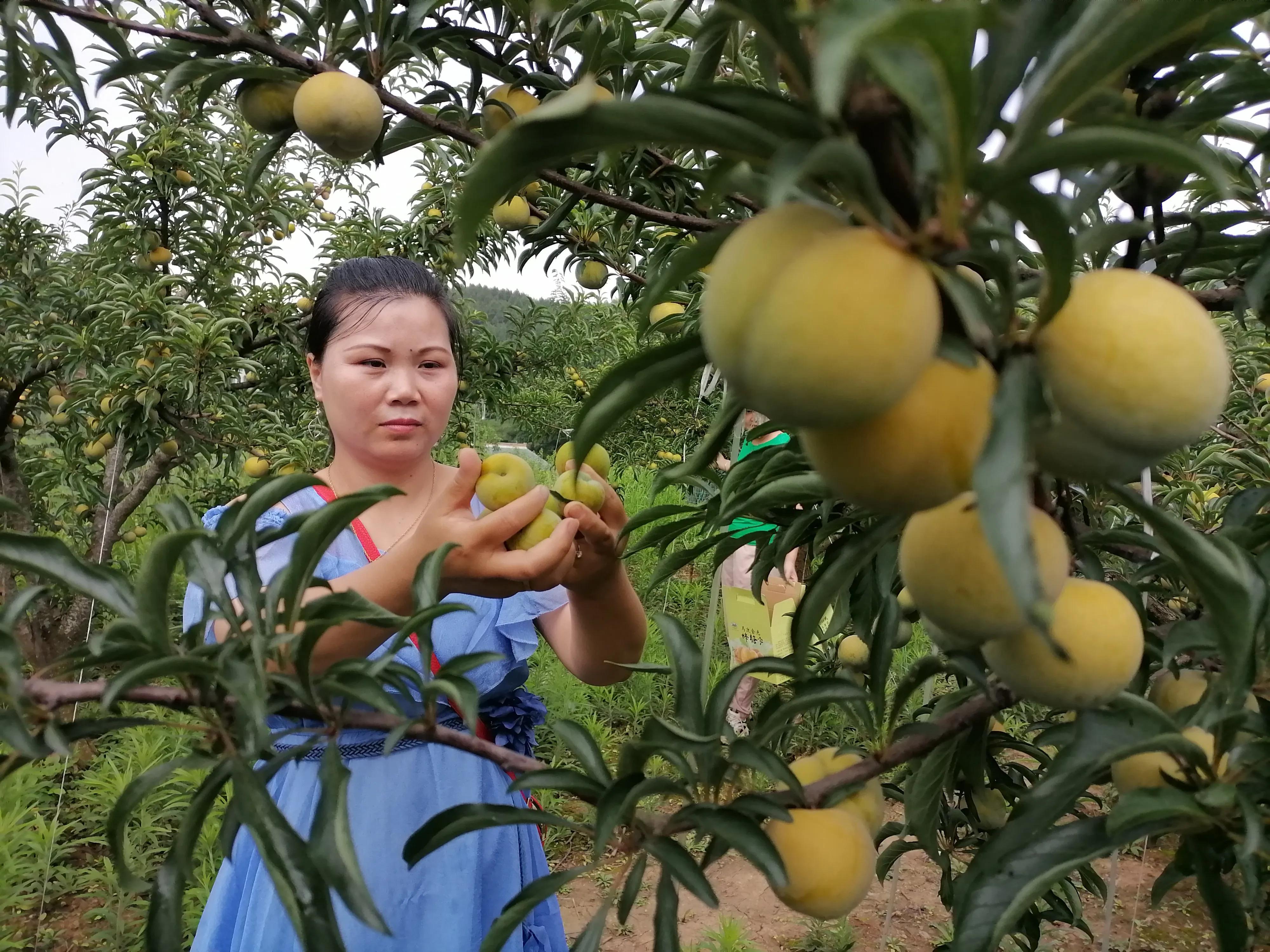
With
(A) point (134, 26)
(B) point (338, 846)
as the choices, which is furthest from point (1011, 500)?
(A) point (134, 26)

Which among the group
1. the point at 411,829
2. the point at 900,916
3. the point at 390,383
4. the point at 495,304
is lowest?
the point at 900,916

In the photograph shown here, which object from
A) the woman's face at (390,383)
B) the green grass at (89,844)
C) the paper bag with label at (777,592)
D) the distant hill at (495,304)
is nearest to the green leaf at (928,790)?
the woman's face at (390,383)

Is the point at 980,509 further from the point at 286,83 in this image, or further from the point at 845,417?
the point at 286,83

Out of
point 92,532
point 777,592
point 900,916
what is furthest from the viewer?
point 92,532

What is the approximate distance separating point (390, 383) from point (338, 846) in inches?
33.0

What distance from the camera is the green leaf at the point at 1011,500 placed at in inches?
12.3

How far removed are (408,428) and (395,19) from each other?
0.54 m

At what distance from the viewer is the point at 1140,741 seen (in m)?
0.52

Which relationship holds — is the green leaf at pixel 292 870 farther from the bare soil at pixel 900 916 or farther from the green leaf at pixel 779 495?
the bare soil at pixel 900 916

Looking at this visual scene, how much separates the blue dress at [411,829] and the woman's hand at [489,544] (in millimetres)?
264

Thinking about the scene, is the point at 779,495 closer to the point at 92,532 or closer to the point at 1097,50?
the point at 1097,50

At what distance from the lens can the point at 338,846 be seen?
0.52 metres

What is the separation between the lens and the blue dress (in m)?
1.15

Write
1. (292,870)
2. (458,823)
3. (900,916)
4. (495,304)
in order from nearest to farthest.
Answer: (292,870) < (458,823) < (900,916) < (495,304)
